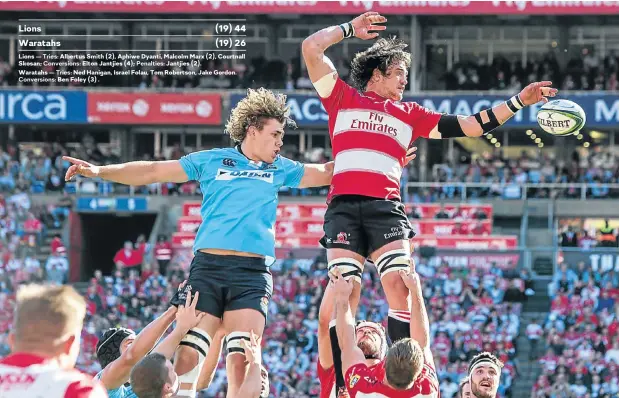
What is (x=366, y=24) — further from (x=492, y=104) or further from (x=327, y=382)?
(x=492, y=104)

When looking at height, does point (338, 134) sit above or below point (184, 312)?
above

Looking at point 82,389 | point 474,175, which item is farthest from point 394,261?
point 474,175

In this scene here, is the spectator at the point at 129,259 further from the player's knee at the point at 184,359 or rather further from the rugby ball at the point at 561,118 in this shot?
the player's knee at the point at 184,359

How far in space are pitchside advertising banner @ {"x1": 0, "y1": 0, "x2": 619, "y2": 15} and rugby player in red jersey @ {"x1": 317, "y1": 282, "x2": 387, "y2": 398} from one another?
961 inches

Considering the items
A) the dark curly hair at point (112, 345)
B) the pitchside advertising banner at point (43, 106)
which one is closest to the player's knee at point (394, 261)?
the dark curly hair at point (112, 345)

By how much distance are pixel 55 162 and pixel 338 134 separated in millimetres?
25492

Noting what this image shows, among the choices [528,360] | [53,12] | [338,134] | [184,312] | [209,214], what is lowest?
[528,360]

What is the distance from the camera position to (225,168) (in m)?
8.12

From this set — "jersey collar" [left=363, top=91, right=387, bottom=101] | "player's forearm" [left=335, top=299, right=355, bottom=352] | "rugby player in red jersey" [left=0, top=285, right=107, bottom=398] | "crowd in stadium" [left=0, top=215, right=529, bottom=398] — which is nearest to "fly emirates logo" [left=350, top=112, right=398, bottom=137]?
"jersey collar" [left=363, top=91, right=387, bottom=101]

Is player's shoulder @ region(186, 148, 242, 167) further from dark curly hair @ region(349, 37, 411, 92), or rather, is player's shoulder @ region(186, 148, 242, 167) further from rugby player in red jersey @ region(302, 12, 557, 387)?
dark curly hair @ region(349, 37, 411, 92)

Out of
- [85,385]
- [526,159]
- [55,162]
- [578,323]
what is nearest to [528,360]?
[578,323]

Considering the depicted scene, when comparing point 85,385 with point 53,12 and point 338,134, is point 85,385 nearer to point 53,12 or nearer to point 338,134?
point 338,134

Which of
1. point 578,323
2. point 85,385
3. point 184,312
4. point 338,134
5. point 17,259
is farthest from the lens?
point 17,259

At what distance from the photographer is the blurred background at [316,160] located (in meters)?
24.3
